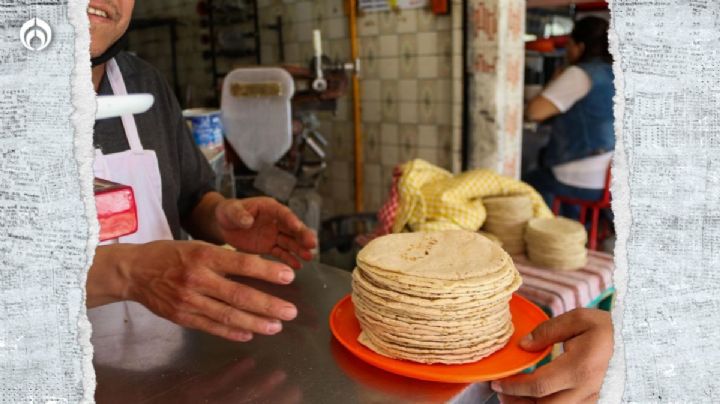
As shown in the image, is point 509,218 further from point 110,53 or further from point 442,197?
point 110,53

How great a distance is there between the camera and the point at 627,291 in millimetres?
646

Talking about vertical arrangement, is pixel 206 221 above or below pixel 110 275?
below

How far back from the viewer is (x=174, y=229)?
6.28ft

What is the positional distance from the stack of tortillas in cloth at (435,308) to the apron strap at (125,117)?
967 mm

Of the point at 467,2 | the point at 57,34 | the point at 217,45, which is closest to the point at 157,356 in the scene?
the point at 57,34

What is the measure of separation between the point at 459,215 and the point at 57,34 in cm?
196

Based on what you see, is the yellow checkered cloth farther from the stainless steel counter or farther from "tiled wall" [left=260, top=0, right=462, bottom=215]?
"tiled wall" [left=260, top=0, right=462, bottom=215]

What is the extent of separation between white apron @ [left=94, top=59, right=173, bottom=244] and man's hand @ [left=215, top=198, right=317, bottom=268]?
0.20 metres

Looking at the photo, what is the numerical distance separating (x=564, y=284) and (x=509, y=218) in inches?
15.0

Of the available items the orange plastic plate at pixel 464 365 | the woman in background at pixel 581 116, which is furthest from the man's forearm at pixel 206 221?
the woman in background at pixel 581 116

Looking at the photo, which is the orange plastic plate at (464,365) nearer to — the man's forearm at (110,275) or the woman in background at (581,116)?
the man's forearm at (110,275)

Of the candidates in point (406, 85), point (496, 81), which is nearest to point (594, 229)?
point (496, 81)

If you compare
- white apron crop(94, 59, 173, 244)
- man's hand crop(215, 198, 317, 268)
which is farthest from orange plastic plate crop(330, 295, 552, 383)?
white apron crop(94, 59, 173, 244)

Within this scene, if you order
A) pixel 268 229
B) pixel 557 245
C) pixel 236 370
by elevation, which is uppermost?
pixel 268 229
